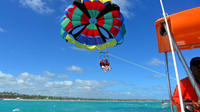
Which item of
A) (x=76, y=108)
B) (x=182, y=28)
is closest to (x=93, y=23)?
(x=182, y=28)

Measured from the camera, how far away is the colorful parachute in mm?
8781

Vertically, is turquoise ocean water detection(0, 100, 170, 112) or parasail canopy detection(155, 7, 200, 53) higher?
parasail canopy detection(155, 7, 200, 53)

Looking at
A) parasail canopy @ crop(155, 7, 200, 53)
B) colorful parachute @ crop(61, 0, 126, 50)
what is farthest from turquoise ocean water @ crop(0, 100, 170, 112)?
parasail canopy @ crop(155, 7, 200, 53)

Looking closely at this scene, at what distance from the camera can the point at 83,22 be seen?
30.7 feet

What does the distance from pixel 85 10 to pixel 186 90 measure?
8.01 meters

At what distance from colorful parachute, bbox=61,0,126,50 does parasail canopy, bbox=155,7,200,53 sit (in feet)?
22.9

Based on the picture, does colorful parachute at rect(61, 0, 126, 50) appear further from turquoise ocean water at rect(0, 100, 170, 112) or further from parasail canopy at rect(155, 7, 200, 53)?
turquoise ocean water at rect(0, 100, 170, 112)

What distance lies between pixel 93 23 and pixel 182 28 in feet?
25.9

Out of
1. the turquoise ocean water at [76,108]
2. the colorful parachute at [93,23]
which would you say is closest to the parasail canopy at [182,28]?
the colorful parachute at [93,23]

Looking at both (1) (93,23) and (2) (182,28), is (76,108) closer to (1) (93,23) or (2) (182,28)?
(1) (93,23)

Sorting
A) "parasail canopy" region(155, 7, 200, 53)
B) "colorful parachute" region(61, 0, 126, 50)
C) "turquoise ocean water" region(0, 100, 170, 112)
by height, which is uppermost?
"colorful parachute" region(61, 0, 126, 50)

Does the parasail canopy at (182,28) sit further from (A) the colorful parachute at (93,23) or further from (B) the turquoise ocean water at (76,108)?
(B) the turquoise ocean water at (76,108)

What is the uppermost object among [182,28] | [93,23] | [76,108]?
[93,23]

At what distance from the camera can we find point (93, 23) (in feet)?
31.1
